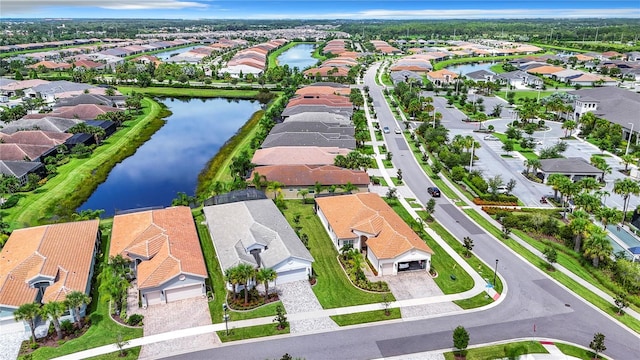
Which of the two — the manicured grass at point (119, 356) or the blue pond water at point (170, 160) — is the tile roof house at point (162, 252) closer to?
the manicured grass at point (119, 356)

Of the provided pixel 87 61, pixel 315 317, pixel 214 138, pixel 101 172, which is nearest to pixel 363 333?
pixel 315 317

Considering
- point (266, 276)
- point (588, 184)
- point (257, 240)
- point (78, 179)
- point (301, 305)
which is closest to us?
point (266, 276)

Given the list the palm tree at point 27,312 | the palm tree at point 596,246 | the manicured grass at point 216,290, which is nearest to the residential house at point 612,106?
the palm tree at point 596,246

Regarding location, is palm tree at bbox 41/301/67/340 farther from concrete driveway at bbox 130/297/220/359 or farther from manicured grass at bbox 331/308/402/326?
manicured grass at bbox 331/308/402/326

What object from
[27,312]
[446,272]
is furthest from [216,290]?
[446,272]

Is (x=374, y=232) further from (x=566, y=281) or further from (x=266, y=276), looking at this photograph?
A: (x=566, y=281)

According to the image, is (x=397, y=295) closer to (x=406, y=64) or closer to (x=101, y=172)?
(x=101, y=172)

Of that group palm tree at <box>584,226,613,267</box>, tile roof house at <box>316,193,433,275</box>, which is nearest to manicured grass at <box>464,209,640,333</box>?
palm tree at <box>584,226,613,267</box>
